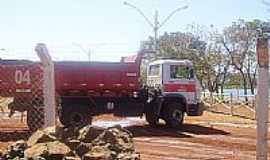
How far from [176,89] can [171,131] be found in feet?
5.73

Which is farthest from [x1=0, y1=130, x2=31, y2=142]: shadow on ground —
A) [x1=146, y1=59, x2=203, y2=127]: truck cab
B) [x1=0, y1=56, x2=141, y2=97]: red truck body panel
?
[x1=146, y1=59, x2=203, y2=127]: truck cab

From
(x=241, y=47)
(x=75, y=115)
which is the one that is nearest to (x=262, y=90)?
(x=75, y=115)

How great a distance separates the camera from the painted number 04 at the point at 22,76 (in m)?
17.4

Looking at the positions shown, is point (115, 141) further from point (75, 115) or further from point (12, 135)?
point (75, 115)

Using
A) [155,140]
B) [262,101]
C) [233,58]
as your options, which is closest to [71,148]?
[262,101]

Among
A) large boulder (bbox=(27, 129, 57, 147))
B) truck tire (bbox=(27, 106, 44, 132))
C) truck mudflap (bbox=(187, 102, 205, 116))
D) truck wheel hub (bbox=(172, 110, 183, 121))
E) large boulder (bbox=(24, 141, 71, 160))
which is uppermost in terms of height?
large boulder (bbox=(27, 129, 57, 147))

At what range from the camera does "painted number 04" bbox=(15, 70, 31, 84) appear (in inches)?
684

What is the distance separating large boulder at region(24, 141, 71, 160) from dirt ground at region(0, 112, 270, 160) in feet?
19.0

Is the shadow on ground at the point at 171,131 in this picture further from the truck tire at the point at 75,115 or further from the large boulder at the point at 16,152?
the large boulder at the point at 16,152

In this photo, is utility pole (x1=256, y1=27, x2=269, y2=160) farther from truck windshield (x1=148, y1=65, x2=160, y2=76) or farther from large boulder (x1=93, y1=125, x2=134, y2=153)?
truck windshield (x1=148, y1=65, x2=160, y2=76)

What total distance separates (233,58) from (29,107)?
41.0m

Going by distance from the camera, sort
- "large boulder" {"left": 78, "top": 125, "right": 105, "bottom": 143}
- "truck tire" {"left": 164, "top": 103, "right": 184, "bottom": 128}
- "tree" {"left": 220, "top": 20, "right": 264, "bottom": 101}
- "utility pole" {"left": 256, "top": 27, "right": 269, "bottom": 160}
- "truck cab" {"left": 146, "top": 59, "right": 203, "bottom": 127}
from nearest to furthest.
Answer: "utility pole" {"left": 256, "top": 27, "right": 269, "bottom": 160}, "large boulder" {"left": 78, "top": 125, "right": 105, "bottom": 143}, "truck cab" {"left": 146, "top": 59, "right": 203, "bottom": 127}, "truck tire" {"left": 164, "top": 103, "right": 184, "bottom": 128}, "tree" {"left": 220, "top": 20, "right": 264, "bottom": 101}

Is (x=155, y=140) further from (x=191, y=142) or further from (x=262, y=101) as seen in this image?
(x=262, y=101)

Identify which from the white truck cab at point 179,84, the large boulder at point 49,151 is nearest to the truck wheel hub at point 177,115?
the white truck cab at point 179,84
